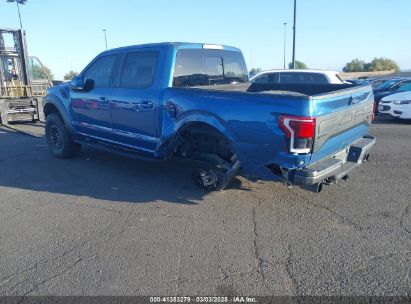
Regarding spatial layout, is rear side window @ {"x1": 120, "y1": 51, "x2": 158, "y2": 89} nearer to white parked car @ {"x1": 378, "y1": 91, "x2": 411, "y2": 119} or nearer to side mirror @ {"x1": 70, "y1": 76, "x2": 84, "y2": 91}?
side mirror @ {"x1": 70, "y1": 76, "x2": 84, "y2": 91}

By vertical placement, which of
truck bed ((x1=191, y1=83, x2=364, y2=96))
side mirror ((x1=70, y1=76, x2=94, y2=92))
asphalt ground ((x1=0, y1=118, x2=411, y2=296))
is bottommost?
asphalt ground ((x1=0, y1=118, x2=411, y2=296))

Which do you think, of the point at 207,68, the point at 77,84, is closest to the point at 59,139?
the point at 77,84

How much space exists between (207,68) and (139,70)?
3.53 ft

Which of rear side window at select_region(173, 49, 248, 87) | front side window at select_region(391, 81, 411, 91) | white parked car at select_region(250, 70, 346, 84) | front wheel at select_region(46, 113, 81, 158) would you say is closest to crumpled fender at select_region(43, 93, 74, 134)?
front wheel at select_region(46, 113, 81, 158)

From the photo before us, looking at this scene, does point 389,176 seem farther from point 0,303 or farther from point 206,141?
point 0,303

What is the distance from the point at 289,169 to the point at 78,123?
14.2 ft

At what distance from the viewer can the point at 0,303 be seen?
2.73 m

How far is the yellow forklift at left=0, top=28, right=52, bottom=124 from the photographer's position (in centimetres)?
1159

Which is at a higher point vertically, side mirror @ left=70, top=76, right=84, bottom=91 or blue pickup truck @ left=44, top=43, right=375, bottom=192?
side mirror @ left=70, top=76, right=84, bottom=91

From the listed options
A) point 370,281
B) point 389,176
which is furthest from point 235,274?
point 389,176

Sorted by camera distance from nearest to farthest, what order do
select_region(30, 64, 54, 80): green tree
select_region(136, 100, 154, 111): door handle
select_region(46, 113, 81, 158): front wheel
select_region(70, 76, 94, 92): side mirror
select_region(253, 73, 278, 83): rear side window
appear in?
select_region(136, 100, 154, 111): door handle → select_region(70, 76, 94, 92): side mirror → select_region(46, 113, 81, 158): front wheel → select_region(253, 73, 278, 83): rear side window → select_region(30, 64, 54, 80): green tree

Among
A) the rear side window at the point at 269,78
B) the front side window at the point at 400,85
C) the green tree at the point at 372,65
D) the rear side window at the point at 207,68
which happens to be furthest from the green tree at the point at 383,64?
the rear side window at the point at 207,68

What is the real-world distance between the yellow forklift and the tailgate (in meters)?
10.7

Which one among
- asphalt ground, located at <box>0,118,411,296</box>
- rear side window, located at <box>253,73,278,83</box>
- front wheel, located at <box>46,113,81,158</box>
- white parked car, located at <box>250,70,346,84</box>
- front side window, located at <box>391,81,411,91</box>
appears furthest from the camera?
front side window, located at <box>391,81,411,91</box>
